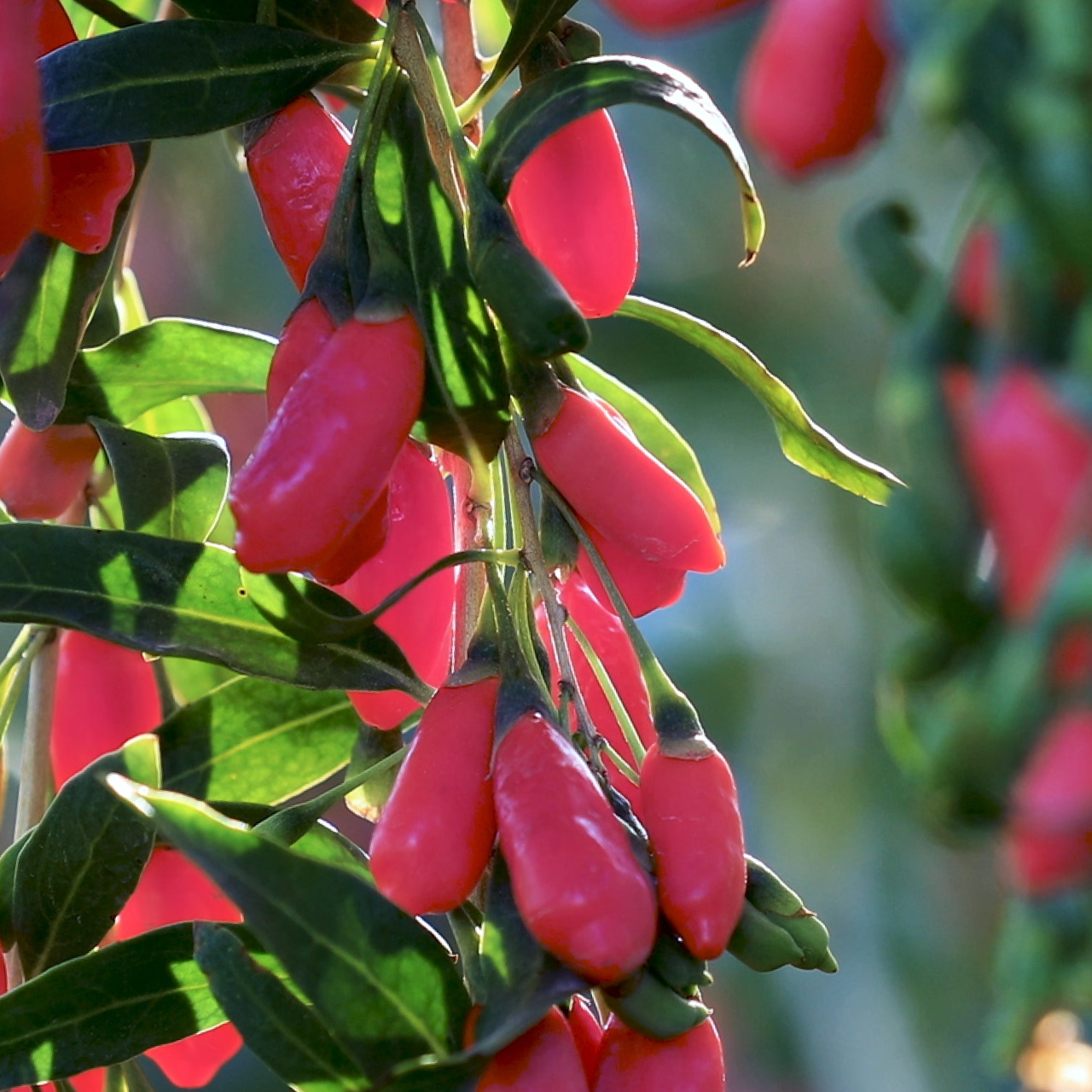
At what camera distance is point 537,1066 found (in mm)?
317

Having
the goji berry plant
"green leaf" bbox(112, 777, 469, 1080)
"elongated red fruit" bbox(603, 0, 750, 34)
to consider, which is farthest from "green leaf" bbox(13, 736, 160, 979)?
"elongated red fruit" bbox(603, 0, 750, 34)

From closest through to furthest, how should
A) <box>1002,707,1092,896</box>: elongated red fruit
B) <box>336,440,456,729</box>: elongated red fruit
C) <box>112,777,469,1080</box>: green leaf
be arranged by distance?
1. <box>1002,707,1092,896</box>: elongated red fruit
2. <box>112,777,469,1080</box>: green leaf
3. <box>336,440,456,729</box>: elongated red fruit

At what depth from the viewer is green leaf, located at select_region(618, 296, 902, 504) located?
437 millimetres

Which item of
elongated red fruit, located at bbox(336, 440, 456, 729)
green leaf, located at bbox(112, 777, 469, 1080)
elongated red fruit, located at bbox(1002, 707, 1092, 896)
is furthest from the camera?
elongated red fruit, located at bbox(336, 440, 456, 729)

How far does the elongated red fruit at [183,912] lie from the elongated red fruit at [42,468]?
0.11 m

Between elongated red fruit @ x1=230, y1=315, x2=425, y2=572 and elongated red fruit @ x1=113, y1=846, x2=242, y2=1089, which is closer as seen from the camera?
elongated red fruit @ x1=230, y1=315, x2=425, y2=572

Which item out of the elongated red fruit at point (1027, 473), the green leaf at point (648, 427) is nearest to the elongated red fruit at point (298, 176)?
the green leaf at point (648, 427)

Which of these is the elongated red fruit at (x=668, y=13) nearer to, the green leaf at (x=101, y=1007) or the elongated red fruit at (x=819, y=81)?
the elongated red fruit at (x=819, y=81)

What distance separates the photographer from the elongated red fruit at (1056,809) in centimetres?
18

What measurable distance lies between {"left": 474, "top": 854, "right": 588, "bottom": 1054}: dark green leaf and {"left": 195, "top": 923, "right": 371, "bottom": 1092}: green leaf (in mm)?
37

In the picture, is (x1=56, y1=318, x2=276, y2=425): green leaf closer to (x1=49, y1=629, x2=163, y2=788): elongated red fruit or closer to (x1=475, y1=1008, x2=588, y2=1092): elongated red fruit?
(x1=49, y1=629, x2=163, y2=788): elongated red fruit

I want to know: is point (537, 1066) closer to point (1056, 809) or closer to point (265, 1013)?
point (265, 1013)

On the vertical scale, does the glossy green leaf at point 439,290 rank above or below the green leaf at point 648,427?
above

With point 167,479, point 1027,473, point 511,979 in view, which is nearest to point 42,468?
point 167,479
